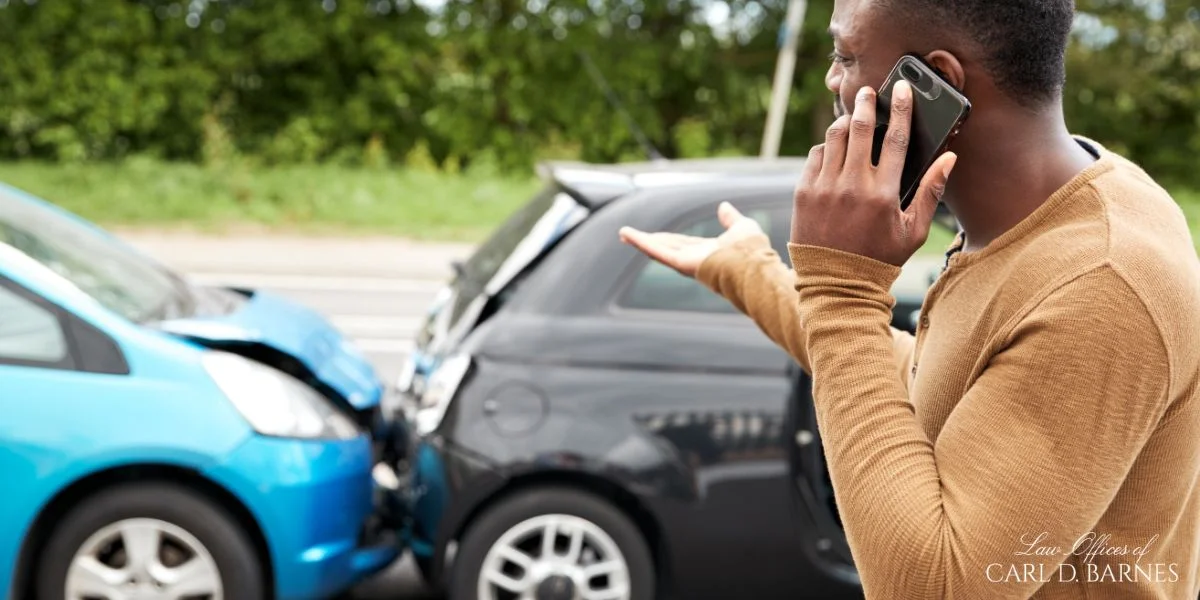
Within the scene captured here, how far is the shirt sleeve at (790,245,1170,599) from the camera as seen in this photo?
1.18m

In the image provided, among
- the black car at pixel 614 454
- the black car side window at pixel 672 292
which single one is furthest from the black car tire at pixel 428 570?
the black car side window at pixel 672 292

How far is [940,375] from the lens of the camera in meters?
1.39

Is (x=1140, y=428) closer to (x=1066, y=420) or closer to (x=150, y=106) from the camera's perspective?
(x=1066, y=420)

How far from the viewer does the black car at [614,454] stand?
3732 millimetres

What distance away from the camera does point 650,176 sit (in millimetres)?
4195

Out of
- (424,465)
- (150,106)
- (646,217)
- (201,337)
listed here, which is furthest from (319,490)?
(150,106)

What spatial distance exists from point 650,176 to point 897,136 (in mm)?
2916

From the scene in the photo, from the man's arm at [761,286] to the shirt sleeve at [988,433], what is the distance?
1.87 feet

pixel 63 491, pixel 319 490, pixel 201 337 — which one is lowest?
pixel 319 490

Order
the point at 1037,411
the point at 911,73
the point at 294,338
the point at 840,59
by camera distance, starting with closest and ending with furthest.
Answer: the point at 1037,411 < the point at 911,73 < the point at 840,59 < the point at 294,338

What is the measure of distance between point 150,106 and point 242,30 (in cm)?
173

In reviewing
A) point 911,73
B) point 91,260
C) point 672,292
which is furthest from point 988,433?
point 91,260

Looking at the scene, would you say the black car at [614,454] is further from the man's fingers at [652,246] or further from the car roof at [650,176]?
the man's fingers at [652,246]

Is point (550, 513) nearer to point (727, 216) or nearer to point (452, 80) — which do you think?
point (727, 216)
